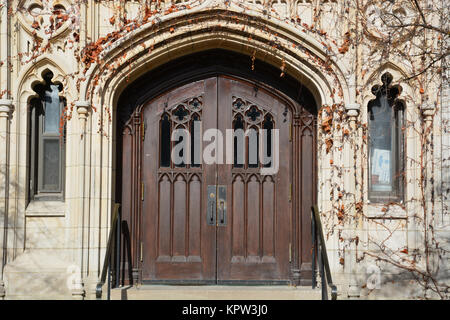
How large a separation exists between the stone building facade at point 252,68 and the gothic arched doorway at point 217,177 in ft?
1.38

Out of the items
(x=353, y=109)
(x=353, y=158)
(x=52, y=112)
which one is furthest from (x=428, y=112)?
(x=52, y=112)

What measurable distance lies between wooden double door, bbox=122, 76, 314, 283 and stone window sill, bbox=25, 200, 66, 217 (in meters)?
0.85

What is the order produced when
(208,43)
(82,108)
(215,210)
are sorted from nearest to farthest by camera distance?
(82,108) → (208,43) → (215,210)

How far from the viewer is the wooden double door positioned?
309 inches

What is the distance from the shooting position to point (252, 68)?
7.63 m

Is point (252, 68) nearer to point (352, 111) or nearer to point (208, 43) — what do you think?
point (208, 43)

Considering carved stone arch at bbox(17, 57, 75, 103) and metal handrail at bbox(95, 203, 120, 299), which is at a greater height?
carved stone arch at bbox(17, 57, 75, 103)

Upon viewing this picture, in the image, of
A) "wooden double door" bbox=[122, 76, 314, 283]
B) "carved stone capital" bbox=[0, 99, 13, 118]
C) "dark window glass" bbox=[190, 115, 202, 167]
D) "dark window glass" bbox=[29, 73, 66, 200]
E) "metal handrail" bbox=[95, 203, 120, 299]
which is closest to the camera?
"metal handrail" bbox=[95, 203, 120, 299]

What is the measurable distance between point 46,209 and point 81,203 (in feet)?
1.60

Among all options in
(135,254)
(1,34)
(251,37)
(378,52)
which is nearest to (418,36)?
(378,52)

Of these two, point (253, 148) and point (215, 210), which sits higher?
point (253, 148)

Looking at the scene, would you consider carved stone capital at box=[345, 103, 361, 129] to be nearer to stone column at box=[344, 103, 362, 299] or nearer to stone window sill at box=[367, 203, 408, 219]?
stone column at box=[344, 103, 362, 299]

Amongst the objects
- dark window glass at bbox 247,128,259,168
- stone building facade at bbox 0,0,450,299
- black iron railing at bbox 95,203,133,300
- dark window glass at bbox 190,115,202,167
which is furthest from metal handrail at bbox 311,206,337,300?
black iron railing at bbox 95,203,133,300

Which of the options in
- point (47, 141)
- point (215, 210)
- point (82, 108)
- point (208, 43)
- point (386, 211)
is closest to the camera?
point (82, 108)
